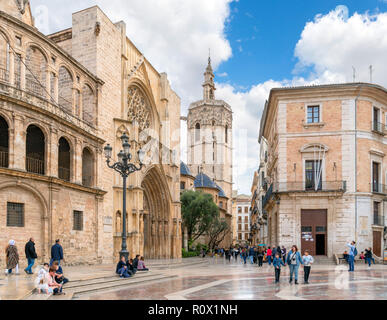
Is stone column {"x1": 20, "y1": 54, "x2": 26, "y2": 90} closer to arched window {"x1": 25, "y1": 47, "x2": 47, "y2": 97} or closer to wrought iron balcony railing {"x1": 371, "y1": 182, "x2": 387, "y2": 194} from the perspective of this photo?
arched window {"x1": 25, "y1": 47, "x2": 47, "y2": 97}

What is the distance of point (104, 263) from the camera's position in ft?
88.0

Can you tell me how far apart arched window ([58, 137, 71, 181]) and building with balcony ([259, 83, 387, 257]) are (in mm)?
13664

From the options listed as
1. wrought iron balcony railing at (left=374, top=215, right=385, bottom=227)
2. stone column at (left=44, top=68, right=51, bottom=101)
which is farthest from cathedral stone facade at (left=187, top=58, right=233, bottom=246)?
stone column at (left=44, top=68, right=51, bottom=101)

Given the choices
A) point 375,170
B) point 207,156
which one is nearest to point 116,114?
point 375,170

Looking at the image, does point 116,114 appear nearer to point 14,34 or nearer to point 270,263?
point 14,34

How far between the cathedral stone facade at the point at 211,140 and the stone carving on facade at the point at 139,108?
5370 cm

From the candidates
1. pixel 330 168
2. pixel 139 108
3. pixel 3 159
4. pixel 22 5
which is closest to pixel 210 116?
pixel 139 108

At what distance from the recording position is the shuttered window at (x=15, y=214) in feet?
63.5

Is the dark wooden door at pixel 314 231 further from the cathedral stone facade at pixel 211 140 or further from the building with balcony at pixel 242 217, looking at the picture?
the building with balcony at pixel 242 217

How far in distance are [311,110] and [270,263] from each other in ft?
35.5

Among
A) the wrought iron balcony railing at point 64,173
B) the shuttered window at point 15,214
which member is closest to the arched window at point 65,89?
the wrought iron balcony railing at point 64,173

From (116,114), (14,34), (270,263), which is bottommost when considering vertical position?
(270,263)

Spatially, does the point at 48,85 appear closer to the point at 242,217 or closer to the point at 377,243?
the point at 377,243
